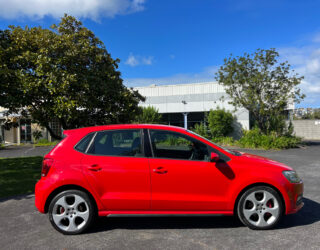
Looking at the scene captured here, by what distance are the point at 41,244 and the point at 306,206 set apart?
184 inches

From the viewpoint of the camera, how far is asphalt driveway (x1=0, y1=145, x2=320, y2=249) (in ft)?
10.8

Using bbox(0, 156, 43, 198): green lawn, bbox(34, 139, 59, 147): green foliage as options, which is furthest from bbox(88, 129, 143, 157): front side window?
bbox(34, 139, 59, 147): green foliage

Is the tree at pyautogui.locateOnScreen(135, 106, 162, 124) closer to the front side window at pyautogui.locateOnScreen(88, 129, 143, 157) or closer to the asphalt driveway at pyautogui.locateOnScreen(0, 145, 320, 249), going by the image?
the asphalt driveway at pyautogui.locateOnScreen(0, 145, 320, 249)

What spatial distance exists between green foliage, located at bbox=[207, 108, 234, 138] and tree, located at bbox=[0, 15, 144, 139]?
1435 cm

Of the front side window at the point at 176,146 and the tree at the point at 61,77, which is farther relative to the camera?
the tree at the point at 61,77

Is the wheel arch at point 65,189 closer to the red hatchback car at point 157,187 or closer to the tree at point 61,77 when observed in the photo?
the red hatchback car at point 157,187

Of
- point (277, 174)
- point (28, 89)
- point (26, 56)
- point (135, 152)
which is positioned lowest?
point (277, 174)

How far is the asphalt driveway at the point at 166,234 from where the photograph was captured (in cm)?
329

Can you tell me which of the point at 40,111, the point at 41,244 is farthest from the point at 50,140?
the point at 41,244

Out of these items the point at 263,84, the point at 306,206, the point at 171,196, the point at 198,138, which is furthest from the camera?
the point at 263,84

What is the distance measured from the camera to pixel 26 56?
877 centimetres

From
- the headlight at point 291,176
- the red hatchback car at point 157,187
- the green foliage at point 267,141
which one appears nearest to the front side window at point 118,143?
the red hatchback car at point 157,187

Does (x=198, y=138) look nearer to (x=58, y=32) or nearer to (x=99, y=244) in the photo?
(x=99, y=244)

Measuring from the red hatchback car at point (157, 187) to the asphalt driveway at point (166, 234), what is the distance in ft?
0.78
